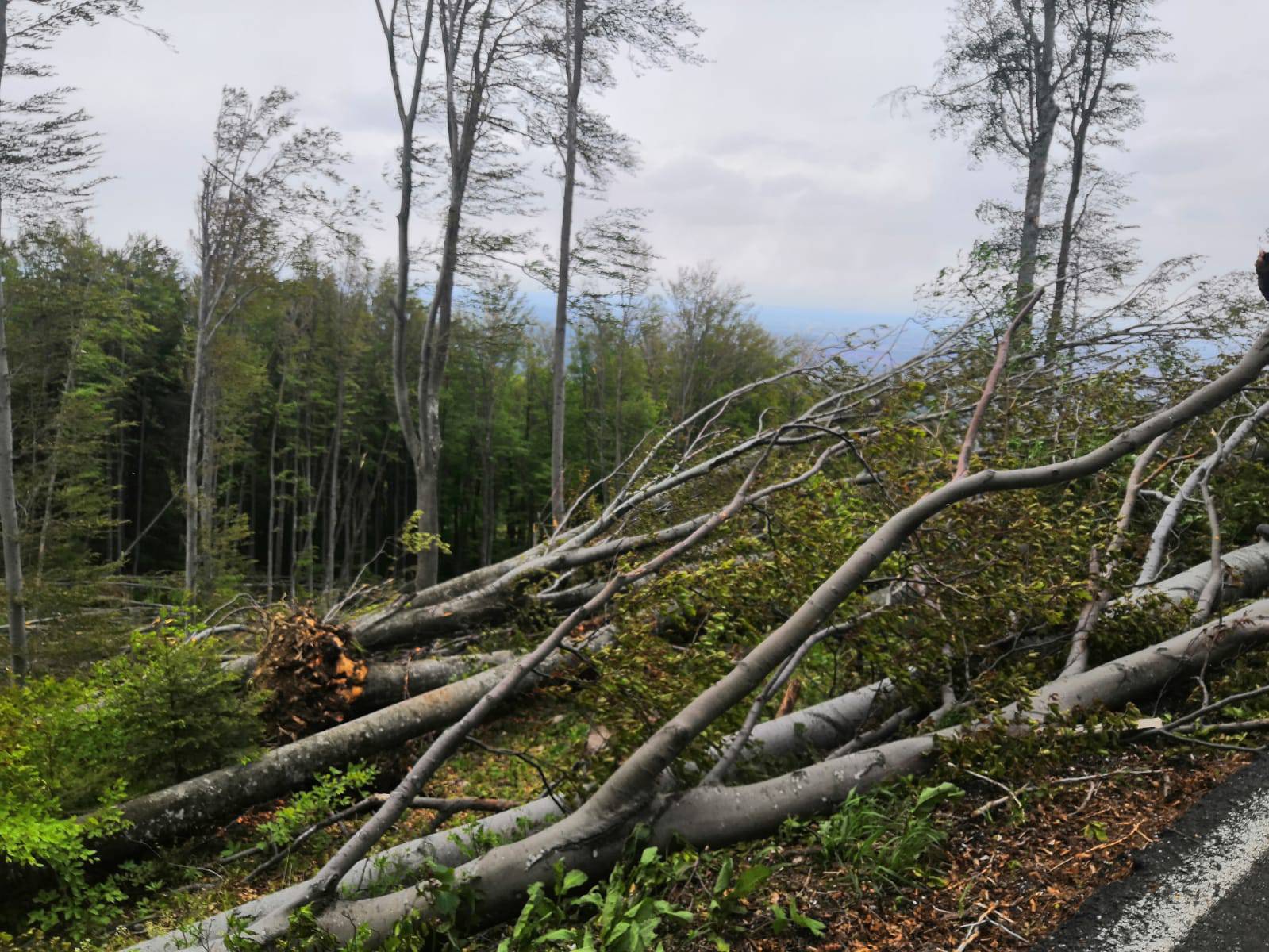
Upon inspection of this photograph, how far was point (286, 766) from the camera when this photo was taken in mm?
5109

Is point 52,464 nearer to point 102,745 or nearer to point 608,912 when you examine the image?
point 102,745

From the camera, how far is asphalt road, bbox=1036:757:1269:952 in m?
2.13

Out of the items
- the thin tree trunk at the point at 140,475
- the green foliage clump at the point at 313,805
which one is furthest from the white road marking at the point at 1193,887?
the thin tree trunk at the point at 140,475

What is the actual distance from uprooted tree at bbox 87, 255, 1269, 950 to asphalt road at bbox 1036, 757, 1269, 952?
666 millimetres

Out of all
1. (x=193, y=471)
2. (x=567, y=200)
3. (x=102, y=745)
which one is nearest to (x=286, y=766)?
(x=102, y=745)

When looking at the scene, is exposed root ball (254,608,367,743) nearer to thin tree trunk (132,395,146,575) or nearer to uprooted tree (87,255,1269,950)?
uprooted tree (87,255,1269,950)

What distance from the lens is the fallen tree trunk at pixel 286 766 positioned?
461 centimetres

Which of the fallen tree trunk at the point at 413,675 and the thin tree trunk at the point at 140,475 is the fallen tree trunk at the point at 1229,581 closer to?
the fallen tree trunk at the point at 413,675

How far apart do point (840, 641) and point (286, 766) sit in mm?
3659

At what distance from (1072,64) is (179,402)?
28824 millimetres

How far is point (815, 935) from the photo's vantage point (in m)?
2.41

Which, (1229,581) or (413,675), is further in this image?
(413,675)

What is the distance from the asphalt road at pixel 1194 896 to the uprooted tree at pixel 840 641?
0.67 meters

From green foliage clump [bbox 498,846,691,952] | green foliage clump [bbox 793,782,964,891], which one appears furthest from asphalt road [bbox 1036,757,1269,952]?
green foliage clump [bbox 498,846,691,952]
